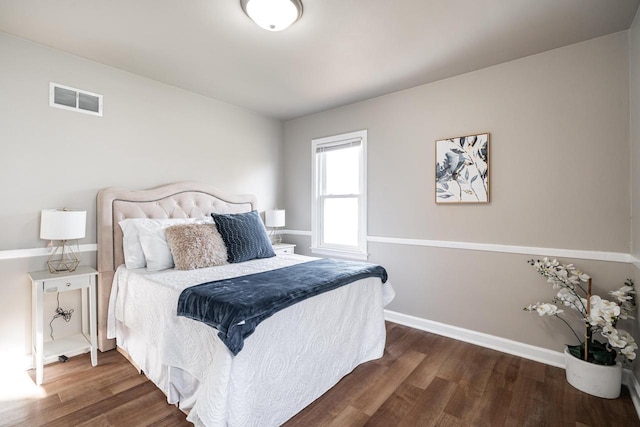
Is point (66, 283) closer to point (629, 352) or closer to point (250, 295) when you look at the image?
point (250, 295)

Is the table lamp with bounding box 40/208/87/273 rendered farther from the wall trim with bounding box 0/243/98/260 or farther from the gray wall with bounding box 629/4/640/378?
the gray wall with bounding box 629/4/640/378

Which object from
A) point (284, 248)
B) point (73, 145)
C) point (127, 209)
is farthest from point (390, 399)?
point (73, 145)

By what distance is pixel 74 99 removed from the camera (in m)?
2.52

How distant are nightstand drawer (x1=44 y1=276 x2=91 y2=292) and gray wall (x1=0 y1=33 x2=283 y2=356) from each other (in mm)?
379

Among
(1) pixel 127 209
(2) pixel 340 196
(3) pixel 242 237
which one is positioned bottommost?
(3) pixel 242 237

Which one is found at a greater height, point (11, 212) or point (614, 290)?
point (11, 212)

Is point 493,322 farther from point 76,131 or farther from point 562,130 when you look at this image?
point 76,131

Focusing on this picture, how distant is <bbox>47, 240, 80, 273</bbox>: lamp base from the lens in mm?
2396

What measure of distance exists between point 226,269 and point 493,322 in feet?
7.86

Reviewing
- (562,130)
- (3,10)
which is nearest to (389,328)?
(562,130)

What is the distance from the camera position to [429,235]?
306 cm

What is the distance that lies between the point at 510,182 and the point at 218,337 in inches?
102

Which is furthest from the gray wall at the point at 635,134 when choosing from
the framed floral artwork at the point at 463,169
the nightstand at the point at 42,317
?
the nightstand at the point at 42,317

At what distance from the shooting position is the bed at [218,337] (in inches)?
58.7
